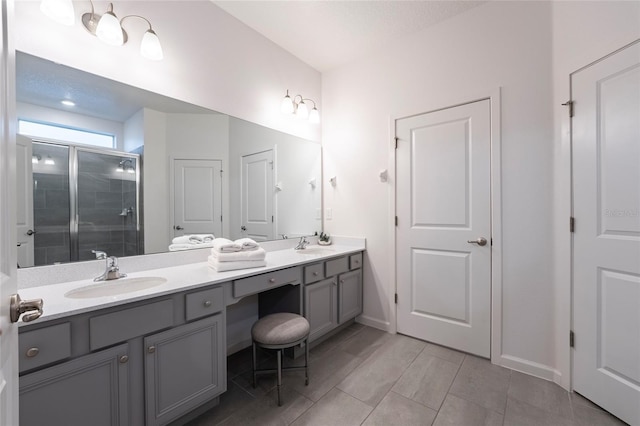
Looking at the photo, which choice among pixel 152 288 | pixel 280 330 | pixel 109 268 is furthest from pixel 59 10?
pixel 280 330

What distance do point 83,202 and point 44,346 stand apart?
0.80 m

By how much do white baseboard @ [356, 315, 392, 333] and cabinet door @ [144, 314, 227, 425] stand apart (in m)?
1.59

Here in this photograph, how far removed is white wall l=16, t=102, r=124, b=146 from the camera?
1312 mm

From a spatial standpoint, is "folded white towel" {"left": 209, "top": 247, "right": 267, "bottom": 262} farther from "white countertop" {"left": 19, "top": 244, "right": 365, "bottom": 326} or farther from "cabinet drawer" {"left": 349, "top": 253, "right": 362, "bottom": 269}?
"cabinet drawer" {"left": 349, "top": 253, "right": 362, "bottom": 269}

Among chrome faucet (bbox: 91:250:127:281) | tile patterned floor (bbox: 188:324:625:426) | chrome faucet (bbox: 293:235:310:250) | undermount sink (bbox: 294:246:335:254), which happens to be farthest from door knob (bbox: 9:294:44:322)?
chrome faucet (bbox: 293:235:310:250)

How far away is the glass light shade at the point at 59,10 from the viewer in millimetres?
1274

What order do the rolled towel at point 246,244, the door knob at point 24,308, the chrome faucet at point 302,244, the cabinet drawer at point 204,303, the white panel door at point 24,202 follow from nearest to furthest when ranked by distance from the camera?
the door knob at point 24,308, the white panel door at point 24,202, the cabinet drawer at point 204,303, the rolled towel at point 246,244, the chrome faucet at point 302,244

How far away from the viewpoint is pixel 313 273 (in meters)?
2.10

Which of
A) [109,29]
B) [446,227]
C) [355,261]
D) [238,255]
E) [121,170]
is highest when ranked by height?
[109,29]

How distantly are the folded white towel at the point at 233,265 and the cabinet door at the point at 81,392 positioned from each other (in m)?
0.59

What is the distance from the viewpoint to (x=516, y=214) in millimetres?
1939

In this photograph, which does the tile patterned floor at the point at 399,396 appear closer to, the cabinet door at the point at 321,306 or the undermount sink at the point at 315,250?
the cabinet door at the point at 321,306

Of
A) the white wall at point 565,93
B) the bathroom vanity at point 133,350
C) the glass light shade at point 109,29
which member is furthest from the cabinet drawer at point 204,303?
the white wall at point 565,93

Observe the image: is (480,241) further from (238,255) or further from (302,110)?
(302,110)
